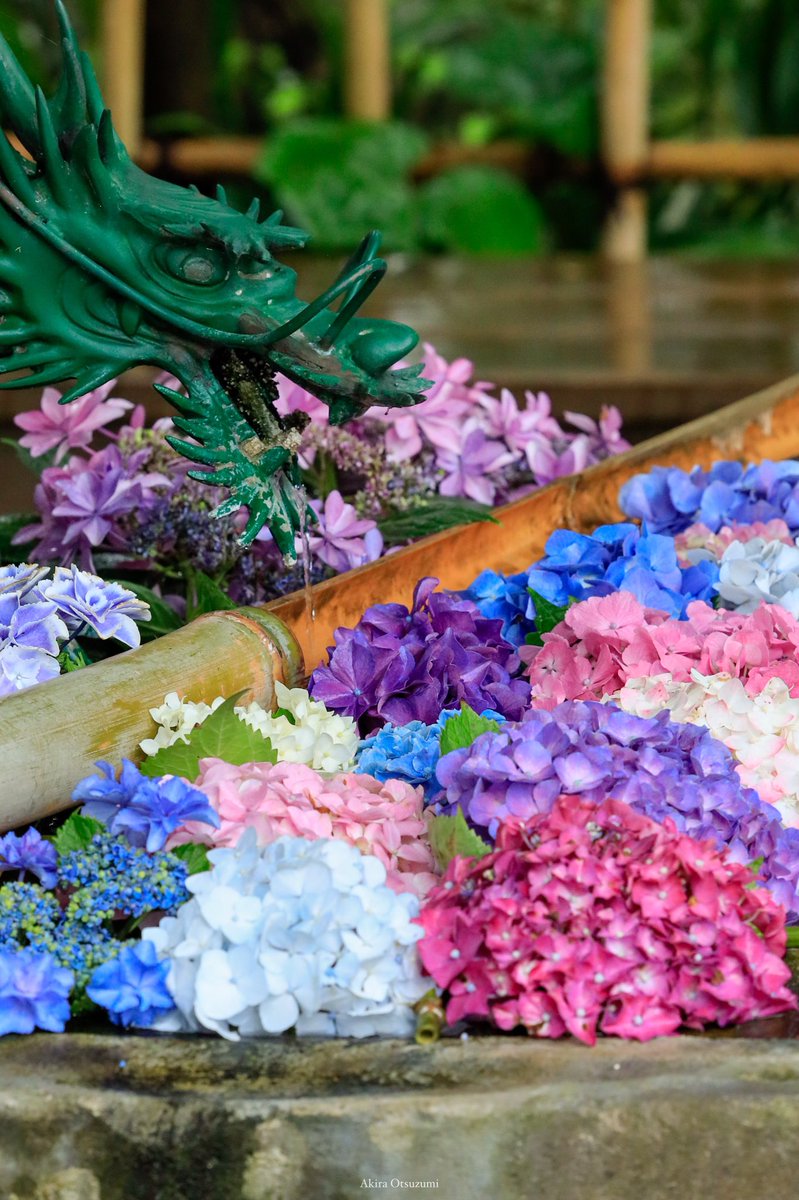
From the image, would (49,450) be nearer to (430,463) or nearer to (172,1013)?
(430,463)

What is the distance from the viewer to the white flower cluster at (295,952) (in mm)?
1079

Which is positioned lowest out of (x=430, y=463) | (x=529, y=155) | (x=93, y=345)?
(x=529, y=155)

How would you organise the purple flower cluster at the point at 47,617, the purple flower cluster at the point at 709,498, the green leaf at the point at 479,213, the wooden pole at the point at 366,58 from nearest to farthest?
the purple flower cluster at the point at 47,617, the purple flower cluster at the point at 709,498, the wooden pole at the point at 366,58, the green leaf at the point at 479,213

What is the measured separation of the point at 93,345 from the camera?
1510 mm

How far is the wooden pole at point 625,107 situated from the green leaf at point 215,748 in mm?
5256

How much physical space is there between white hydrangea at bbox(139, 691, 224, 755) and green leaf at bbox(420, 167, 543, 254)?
5.75 meters

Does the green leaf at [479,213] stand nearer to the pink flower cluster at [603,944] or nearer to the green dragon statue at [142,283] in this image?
the green dragon statue at [142,283]

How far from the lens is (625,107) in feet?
20.5

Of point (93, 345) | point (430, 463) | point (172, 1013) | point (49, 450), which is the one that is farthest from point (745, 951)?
point (49, 450)

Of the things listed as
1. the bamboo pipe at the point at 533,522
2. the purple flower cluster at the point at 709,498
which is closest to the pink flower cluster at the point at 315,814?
the bamboo pipe at the point at 533,522

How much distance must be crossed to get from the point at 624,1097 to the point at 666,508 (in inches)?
45.4

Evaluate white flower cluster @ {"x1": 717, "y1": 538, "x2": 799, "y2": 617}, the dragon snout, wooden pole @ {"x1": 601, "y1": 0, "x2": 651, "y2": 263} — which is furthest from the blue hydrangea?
wooden pole @ {"x1": 601, "y1": 0, "x2": 651, "y2": 263}

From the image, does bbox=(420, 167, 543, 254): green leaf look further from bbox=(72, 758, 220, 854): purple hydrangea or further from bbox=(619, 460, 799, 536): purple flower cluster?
bbox=(72, 758, 220, 854): purple hydrangea

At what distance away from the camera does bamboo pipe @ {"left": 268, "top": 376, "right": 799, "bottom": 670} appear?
1.73m
